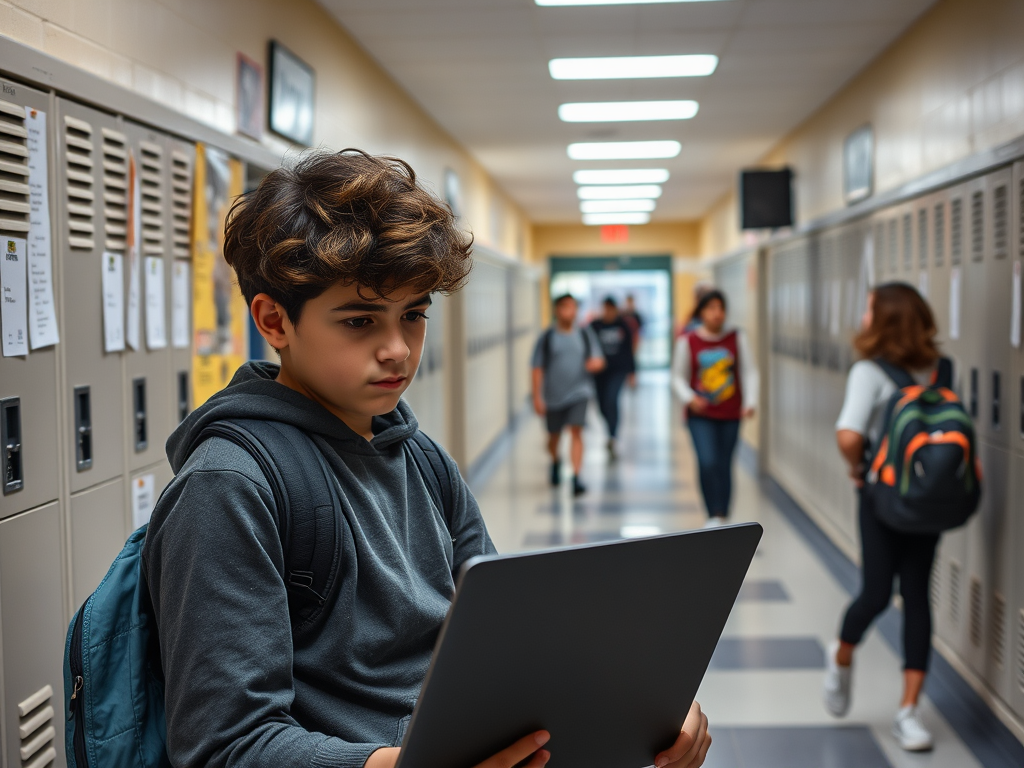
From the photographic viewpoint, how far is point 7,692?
6.72 feet

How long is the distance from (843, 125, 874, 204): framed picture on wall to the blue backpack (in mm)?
5273

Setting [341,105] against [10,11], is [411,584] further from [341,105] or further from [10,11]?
[341,105]

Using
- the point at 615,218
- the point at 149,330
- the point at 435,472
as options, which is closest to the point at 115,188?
the point at 149,330

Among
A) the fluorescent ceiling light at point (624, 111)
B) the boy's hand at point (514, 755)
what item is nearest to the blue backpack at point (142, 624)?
the boy's hand at point (514, 755)

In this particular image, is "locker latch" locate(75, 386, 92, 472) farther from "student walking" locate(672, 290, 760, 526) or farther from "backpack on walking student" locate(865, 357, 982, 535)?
"student walking" locate(672, 290, 760, 526)

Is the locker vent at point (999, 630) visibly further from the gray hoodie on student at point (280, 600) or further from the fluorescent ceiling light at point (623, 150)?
the fluorescent ceiling light at point (623, 150)

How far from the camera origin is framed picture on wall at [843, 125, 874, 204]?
564 cm

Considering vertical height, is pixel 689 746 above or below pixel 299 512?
below

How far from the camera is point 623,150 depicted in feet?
29.7

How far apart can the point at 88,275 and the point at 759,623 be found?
10.9 ft

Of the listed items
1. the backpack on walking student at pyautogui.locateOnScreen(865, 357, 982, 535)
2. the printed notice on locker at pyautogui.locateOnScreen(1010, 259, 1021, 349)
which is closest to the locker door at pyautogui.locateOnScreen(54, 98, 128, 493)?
the backpack on walking student at pyautogui.locateOnScreen(865, 357, 982, 535)

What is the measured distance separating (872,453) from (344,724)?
8.86ft

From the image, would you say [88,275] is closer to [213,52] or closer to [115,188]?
[115,188]

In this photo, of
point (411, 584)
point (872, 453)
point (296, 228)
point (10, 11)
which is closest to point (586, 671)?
point (411, 584)
